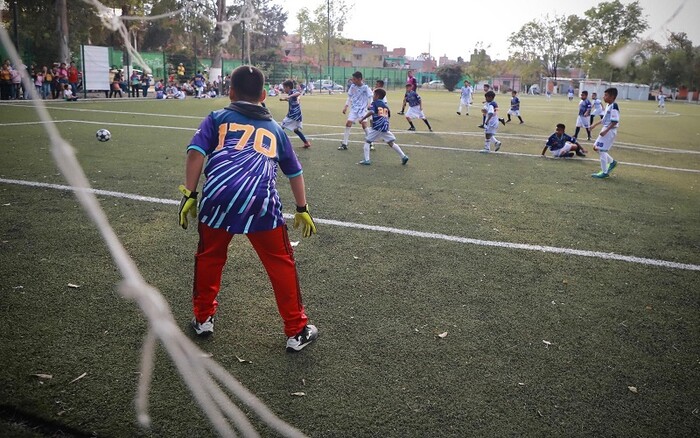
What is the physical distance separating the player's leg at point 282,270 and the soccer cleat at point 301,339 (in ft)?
0.11

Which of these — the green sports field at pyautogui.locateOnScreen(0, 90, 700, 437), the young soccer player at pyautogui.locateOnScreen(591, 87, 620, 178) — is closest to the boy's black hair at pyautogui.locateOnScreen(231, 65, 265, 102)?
the green sports field at pyautogui.locateOnScreen(0, 90, 700, 437)

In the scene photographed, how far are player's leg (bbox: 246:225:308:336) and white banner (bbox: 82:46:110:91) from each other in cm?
3161

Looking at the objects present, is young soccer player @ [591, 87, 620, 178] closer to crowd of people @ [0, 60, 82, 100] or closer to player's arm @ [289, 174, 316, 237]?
player's arm @ [289, 174, 316, 237]

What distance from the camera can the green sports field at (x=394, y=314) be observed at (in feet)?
9.73

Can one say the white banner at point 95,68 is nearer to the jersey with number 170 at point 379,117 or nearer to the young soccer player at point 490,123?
the jersey with number 170 at point 379,117

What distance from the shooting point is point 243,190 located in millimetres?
3354

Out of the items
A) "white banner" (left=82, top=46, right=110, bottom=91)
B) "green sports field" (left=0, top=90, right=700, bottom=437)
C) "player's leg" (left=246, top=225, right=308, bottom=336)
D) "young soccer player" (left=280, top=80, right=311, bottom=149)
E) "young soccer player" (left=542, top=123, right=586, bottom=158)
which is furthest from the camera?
"white banner" (left=82, top=46, right=110, bottom=91)

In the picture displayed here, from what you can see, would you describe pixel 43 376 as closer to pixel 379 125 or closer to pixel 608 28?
pixel 379 125

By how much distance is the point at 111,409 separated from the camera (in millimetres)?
2893

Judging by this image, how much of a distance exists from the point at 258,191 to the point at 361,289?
169 centimetres

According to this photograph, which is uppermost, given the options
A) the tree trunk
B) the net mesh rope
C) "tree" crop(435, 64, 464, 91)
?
"tree" crop(435, 64, 464, 91)

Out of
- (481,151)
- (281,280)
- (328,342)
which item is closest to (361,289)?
(328,342)

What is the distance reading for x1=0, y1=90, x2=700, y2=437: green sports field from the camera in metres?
2.97

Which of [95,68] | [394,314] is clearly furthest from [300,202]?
[95,68]
